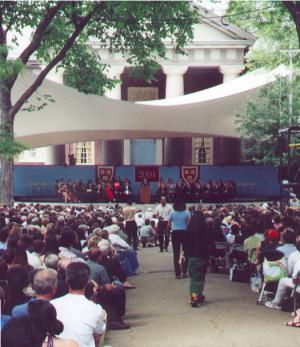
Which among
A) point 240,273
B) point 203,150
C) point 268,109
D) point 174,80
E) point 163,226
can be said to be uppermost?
point 174,80

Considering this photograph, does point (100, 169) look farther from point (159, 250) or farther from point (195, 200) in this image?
point (159, 250)

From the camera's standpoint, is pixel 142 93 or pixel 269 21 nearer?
pixel 269 21

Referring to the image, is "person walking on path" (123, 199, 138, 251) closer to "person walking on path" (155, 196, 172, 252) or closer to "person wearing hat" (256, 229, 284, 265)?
"person walking on path" (155, 196, 172, 252)

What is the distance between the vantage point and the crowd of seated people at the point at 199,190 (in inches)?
1566

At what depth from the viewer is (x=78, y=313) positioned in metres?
6.42

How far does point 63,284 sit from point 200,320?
3533mm


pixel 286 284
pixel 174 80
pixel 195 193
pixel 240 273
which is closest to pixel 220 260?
pixel 240 273

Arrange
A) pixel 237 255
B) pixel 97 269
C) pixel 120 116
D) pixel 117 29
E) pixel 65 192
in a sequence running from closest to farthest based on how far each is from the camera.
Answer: pixel 97 269 < pixel 237 255 < pixel 117 29 < pixel 120 116 < pixel 65 192

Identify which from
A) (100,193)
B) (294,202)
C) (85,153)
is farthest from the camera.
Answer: (85,153)

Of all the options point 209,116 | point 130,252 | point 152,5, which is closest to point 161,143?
point 209,116

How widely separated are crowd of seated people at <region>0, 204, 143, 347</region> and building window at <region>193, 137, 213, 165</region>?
4113 cm

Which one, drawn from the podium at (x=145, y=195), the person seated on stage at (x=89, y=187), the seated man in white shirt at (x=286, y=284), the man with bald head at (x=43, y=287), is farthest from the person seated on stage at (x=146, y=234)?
the man with bald head at (x=43, y=287)

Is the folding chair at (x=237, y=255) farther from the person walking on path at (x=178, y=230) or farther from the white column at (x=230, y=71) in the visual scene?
the white column at (x=230, y=71)

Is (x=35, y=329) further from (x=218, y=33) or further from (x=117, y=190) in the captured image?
(x=218, y=33)
